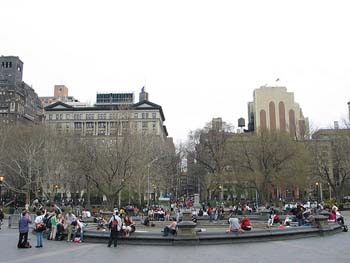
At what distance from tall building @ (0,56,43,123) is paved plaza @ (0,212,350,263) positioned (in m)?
100

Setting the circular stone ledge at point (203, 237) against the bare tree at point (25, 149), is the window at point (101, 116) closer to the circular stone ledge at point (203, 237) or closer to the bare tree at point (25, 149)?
the bare tree at point (25, 149)

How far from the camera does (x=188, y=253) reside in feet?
48.3

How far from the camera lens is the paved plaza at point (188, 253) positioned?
43.1ft

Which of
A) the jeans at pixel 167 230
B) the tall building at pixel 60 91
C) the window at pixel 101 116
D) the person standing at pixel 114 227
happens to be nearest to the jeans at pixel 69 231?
the person standing at pixel 114 227

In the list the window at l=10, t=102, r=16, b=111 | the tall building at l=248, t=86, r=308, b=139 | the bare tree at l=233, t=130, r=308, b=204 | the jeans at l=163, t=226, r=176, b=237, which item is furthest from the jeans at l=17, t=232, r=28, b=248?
the window at l=10, t=102, r=16, b=111

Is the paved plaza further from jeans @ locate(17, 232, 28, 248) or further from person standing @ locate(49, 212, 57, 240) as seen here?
person standing @ locate(49, 212, 57, 240)

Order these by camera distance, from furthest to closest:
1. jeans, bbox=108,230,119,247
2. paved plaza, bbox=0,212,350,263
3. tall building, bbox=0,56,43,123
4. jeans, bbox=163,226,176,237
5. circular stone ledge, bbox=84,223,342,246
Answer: tall building, bbox=0,56,43,123 < jeans, bbox=163,226,176,237 < circular stone ledge, bbox=84,223,342,246 < jeans, bbox=108,230,119,247 < paved plaza, bbox=0,212,350,263

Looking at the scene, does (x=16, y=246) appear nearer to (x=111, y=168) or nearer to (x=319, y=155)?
(x=111, y=168)

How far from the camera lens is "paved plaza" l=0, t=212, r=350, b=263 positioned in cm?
1313

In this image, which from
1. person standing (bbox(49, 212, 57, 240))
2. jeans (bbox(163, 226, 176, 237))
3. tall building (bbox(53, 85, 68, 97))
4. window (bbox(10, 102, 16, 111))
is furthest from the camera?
tall building (bbox(53, 85, 68, 97))

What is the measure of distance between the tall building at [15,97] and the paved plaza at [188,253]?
329 feet

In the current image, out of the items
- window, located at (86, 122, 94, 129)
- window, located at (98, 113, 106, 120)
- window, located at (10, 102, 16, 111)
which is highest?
window, located at (10, 102, 16, 111)

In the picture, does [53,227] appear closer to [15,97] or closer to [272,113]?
[272,113]

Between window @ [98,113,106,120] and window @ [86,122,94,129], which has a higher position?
window @ [98,113,106,120]
